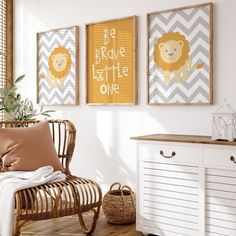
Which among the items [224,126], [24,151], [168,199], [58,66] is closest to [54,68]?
[58,66]

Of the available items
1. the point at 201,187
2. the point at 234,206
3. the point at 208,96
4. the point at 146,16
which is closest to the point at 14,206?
the point at 201,187

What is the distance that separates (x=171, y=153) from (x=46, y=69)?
206 cm

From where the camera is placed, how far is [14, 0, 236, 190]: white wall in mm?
3299

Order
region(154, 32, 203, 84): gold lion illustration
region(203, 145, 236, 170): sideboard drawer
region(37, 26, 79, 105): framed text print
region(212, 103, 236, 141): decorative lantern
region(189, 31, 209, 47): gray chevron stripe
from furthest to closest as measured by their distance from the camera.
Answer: region(37, 26, 79, 105): framed text print < region(154, 32, 203, 84): gold lion illustration < region(189, 31, 209, 47): gray chevron stripe < region(212, 103, 236, 141): decorative lantern < region(203, 145, 236, 170): sideboard drawer

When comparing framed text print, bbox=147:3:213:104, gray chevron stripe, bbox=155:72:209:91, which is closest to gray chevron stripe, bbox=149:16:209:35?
framed text print, bbox=147:3:213:104

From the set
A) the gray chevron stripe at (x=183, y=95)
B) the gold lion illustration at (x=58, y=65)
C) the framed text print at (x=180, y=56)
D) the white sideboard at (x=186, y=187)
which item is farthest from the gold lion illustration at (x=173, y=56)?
the gold lion illustration at (x=58, y=65)

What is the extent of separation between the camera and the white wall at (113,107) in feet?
10.8

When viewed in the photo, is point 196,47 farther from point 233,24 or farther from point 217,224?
point 217,224

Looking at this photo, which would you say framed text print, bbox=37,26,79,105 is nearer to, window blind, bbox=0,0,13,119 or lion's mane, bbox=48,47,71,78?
lion's mane, bbox=48,47,71,78

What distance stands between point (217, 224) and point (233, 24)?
160 cm

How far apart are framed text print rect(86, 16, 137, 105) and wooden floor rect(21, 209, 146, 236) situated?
1.16m

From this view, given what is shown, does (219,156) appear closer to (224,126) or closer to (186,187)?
(224,126)

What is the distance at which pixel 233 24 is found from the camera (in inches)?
128

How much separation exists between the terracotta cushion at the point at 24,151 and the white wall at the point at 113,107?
78 centimetres
